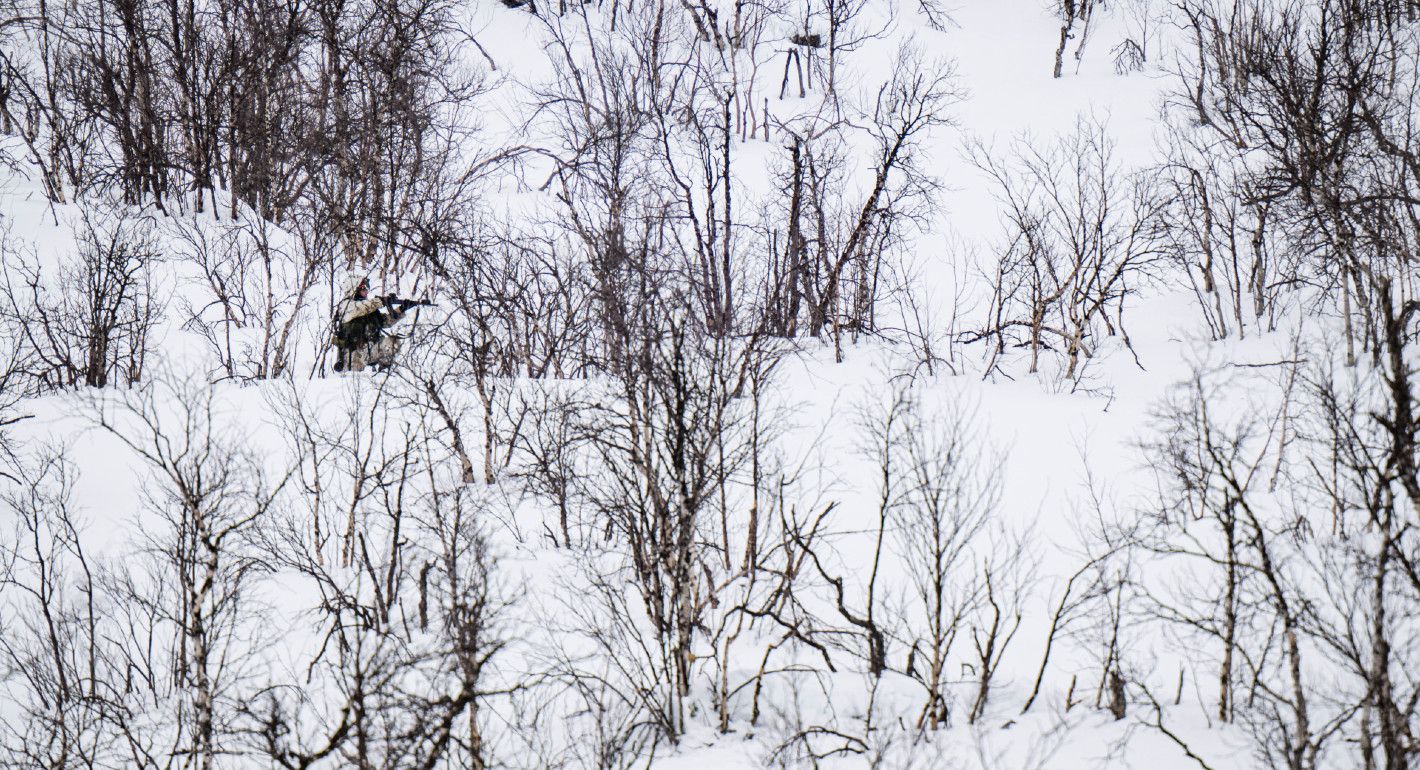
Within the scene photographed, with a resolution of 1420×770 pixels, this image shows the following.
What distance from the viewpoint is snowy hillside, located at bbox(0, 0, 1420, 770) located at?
16.0 metres

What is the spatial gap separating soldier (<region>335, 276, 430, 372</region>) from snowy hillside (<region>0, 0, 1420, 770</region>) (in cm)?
10

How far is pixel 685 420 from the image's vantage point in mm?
18984

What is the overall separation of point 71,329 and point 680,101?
20.5 meters

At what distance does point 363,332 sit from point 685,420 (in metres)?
10.1

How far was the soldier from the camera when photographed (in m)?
24.6

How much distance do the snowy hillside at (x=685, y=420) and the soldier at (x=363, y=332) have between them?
4.0 inches

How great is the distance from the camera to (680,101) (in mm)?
36531

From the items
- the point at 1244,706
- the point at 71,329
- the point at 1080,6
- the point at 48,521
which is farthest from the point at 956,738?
the point at 1080,6

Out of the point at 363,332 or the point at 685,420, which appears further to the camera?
the point at 363,332

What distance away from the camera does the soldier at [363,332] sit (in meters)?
24.6

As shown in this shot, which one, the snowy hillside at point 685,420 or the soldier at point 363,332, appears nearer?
the snowy hillside at point 685,420

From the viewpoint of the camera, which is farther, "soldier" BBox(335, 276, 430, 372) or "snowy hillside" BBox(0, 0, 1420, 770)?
"soldier" BBox(335, 276, 430, 372)

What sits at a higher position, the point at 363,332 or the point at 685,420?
the point at 363,332

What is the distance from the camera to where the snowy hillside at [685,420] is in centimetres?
1602
